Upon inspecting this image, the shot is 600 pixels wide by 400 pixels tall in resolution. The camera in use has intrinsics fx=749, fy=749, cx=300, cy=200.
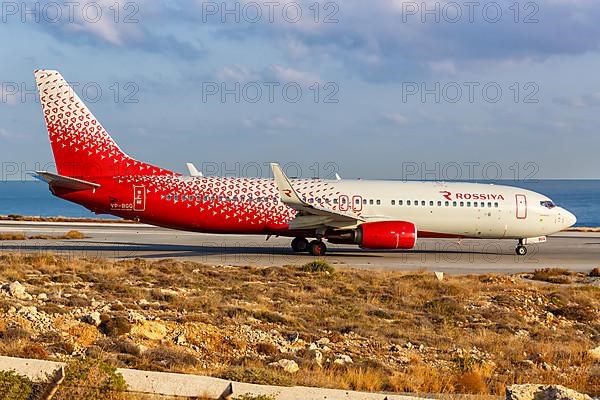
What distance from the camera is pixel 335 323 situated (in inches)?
628

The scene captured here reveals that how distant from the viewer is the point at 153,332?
1366 cm

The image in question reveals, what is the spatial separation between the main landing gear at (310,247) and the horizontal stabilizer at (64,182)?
30.0 ft

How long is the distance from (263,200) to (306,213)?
1.99 meters

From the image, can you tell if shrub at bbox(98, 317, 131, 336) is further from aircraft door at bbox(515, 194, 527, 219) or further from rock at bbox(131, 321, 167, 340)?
aircraft door at bbox(515, 194, 527, 219)

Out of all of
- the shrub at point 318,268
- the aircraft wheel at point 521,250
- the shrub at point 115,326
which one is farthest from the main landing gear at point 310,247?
the shrub at point 115,326

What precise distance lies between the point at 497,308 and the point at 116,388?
505 inches

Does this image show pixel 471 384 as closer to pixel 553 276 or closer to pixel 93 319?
pixel 93 319

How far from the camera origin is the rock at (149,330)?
13.5 metres

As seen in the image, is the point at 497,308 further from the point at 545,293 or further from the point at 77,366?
the point at 77,366

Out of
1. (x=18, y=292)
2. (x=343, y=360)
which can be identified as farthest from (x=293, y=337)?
(x=18, y=292)

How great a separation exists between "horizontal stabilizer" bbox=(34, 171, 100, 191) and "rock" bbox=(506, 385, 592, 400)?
23595 millimetres

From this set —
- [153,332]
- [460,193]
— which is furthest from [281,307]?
[460,193]

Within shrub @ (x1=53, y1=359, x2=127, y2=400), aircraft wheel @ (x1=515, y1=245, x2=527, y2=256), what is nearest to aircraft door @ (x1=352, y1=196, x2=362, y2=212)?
aircraft wheel @ (x1=515, y1=245, x2=527, y2=256)

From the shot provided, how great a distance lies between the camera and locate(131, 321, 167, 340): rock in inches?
531
